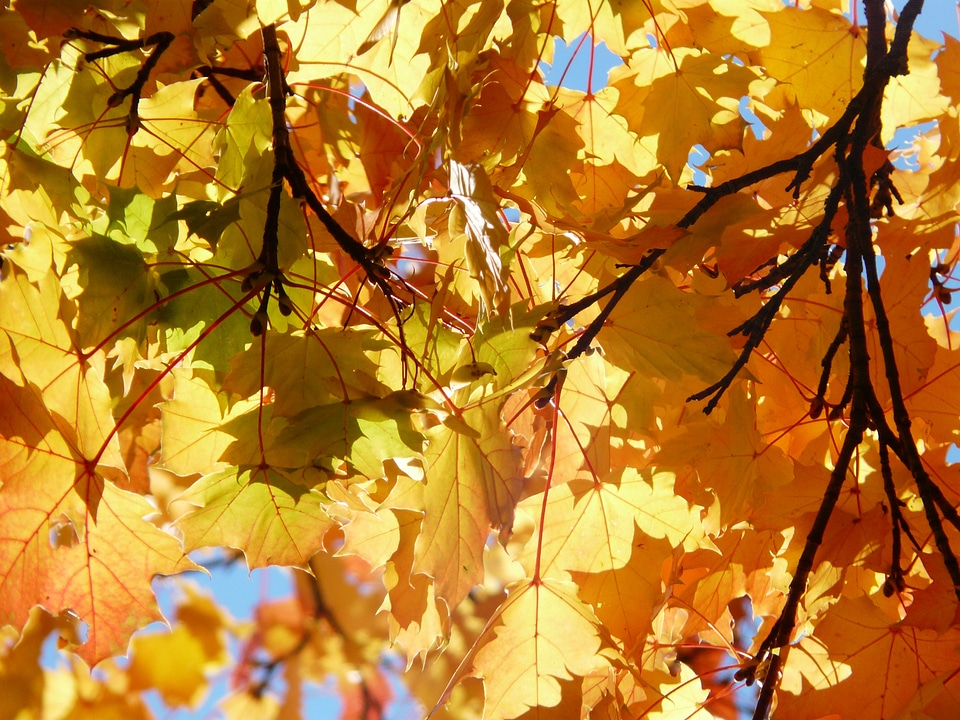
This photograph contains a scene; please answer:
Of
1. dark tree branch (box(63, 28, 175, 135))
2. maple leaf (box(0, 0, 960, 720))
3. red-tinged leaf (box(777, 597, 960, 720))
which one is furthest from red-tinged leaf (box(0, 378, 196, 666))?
red-tinged leaf (box(777, 597, 960, 720))

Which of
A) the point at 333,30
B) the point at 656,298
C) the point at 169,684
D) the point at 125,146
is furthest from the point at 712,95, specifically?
the point at 169,684

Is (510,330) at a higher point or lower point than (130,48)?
lower

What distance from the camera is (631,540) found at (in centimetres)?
90

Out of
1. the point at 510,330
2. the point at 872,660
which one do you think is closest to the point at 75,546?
the point at 510,330

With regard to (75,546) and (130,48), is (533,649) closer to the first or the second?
(75,546)

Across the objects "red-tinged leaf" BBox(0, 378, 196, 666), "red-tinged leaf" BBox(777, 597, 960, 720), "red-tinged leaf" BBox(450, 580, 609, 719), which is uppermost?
"red-tinged leaf" BBox(0, 378, 196, 666)

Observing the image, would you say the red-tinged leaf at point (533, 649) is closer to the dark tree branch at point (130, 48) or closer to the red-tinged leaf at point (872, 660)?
the red-tinged leaf at point (872, 660)

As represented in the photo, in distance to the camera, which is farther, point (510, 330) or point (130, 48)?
point (130, 48)

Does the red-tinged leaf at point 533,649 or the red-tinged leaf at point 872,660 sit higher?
the red-tinged leaf at point 533,649

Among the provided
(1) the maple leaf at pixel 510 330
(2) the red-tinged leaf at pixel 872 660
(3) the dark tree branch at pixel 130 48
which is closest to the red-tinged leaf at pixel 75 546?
(1) the maple leaf at pixel 510 330

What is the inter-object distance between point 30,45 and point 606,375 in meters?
0.81

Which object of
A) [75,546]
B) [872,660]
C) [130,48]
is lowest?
[872,660]

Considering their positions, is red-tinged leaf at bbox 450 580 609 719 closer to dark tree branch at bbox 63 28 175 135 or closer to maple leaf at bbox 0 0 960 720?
maple leaf at bbox 0 0 960 720

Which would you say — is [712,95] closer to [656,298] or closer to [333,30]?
[656,298]
